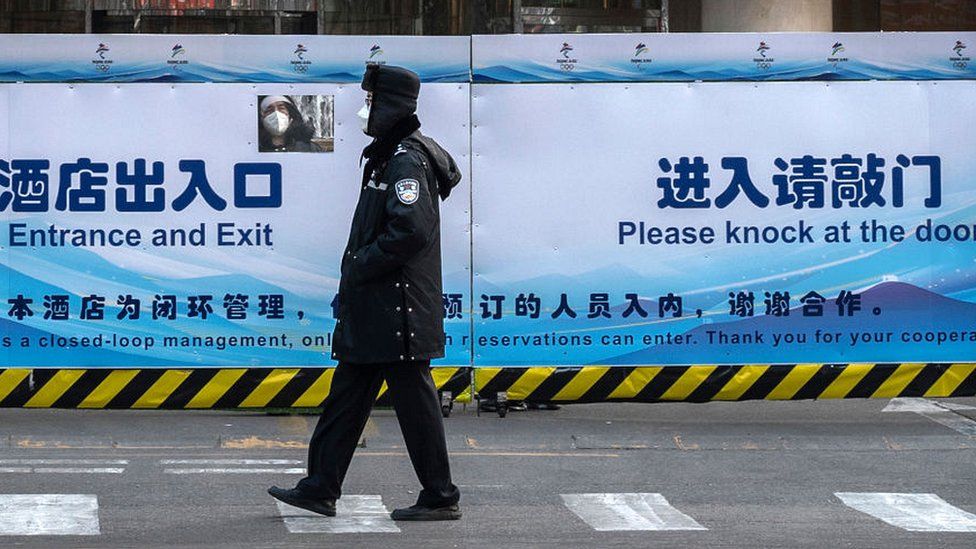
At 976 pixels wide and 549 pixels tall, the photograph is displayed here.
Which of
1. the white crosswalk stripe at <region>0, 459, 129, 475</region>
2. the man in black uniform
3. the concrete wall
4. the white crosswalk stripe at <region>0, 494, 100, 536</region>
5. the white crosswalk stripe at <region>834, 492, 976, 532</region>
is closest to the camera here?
the white crosswalk stripe at <region>0, 494, 100, 536</region>

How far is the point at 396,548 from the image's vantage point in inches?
271

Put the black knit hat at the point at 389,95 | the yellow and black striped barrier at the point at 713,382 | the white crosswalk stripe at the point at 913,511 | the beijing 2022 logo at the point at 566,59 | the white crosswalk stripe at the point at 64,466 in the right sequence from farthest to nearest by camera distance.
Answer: the yellow and black striped barrier at the point at 713,382 → the beijing 2022 logo at the point at 566,59 → the white crosswalk stripe at the point at 64,466 → the white crosswalk stripe at the point at 913,511 → the black knit hat at the point at 389,95

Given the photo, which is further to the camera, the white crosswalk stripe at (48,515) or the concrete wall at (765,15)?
the concrete wall at (765,15)

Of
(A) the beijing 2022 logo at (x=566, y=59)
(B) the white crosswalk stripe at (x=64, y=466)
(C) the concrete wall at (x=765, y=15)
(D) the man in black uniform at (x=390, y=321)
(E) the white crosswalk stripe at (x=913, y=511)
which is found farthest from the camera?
(C) the concrete wall at (x=765, y=15)

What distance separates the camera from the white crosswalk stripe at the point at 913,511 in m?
7.64

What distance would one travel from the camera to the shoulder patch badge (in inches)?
288

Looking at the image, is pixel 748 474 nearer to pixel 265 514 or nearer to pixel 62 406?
pixel 265 514

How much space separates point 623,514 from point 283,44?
4.18 meters

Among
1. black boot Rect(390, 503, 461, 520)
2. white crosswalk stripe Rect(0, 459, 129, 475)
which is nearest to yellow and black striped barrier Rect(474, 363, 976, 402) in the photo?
white crosswalk stripe Rect(0, 459, 129, 475)

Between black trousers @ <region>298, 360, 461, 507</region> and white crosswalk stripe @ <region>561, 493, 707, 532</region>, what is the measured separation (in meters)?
0.70

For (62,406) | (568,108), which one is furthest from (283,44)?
(62,406)

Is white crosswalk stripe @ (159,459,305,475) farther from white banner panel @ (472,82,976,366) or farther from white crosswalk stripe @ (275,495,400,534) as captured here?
white banner panel @ (472,82,976,366)

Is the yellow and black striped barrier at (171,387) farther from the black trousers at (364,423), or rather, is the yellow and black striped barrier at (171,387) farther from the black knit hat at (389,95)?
the black knit hat at (389,95)

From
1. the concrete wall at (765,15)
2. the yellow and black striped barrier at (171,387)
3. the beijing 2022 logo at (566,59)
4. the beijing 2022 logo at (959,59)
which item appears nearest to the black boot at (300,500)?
the yellow and black striped barrier at (171,387)
